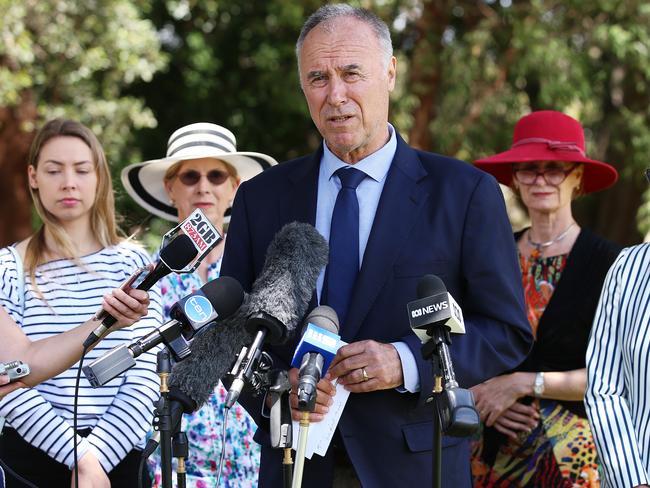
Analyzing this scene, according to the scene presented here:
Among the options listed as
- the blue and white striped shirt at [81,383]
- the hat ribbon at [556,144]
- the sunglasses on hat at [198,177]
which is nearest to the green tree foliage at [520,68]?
the hat ribbon at [556,144]

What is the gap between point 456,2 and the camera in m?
14.1

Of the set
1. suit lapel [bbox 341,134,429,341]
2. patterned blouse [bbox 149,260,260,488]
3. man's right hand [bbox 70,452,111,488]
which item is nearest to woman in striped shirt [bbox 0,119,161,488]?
man's right hand [bbox 70,452,111,488]

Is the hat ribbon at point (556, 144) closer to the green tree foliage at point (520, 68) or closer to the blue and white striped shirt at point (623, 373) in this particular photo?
the blue and white striped shirt at point (623, 373)

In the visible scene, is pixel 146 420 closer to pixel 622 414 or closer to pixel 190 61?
pixel 622 414

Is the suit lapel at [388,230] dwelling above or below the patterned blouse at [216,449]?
above

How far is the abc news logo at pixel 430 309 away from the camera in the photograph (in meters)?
2.77

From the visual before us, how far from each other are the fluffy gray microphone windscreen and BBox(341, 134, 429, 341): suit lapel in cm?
28

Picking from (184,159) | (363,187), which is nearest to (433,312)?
(363,187)

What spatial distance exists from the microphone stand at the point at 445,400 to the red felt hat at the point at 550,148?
271 cm

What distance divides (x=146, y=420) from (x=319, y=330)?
72.1 inches

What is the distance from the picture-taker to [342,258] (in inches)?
136

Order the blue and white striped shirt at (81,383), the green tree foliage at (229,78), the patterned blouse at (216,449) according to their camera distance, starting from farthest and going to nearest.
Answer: the green tree foliage at (229,78)
the patterned blouse at (216,449)
the blue and white striped shirt at (81,383)

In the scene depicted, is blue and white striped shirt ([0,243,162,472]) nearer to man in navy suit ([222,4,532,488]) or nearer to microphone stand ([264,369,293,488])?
man in navy suit ([222,4,532,488])

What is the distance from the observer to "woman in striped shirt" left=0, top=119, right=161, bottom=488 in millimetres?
4281
